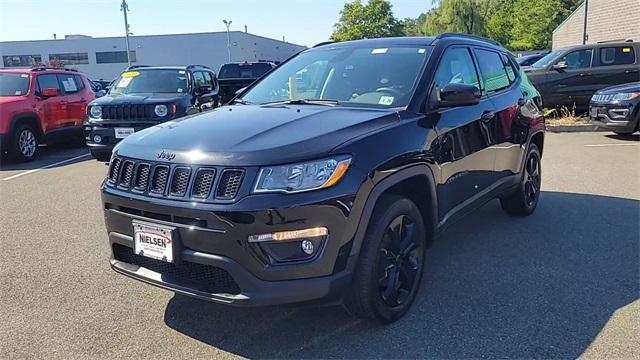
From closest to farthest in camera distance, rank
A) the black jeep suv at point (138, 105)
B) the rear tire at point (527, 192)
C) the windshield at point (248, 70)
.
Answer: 1. the rear tire at point (527, 192)
2. the black jeep suv at point (138, 105)
3. the windshield at point (248, 70)

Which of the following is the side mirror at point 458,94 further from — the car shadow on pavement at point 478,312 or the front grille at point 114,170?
the front grille at point 114,170

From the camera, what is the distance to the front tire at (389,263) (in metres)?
2.95

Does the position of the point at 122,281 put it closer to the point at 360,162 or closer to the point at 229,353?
the point at 229,353

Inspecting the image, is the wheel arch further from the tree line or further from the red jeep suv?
the tree line

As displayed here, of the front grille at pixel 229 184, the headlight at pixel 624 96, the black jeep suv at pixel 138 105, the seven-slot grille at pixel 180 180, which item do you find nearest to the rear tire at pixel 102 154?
the black jeep suv at pixel 138 105

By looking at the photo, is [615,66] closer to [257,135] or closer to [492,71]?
[492,71]

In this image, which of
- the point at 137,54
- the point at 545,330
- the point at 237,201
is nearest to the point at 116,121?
the point at 237,201

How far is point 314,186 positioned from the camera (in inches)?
106

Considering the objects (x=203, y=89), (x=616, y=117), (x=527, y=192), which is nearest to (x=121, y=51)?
(x=203, y=89)

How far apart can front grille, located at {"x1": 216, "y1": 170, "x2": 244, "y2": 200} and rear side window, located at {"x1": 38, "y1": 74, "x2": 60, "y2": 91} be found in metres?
9.33

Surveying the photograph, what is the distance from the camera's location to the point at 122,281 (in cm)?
401

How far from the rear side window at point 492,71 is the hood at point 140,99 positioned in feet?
18.5

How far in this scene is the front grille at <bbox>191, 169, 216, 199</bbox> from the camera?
2.71 metres

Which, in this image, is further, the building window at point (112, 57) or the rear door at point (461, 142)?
the building window at point (112, 57)
